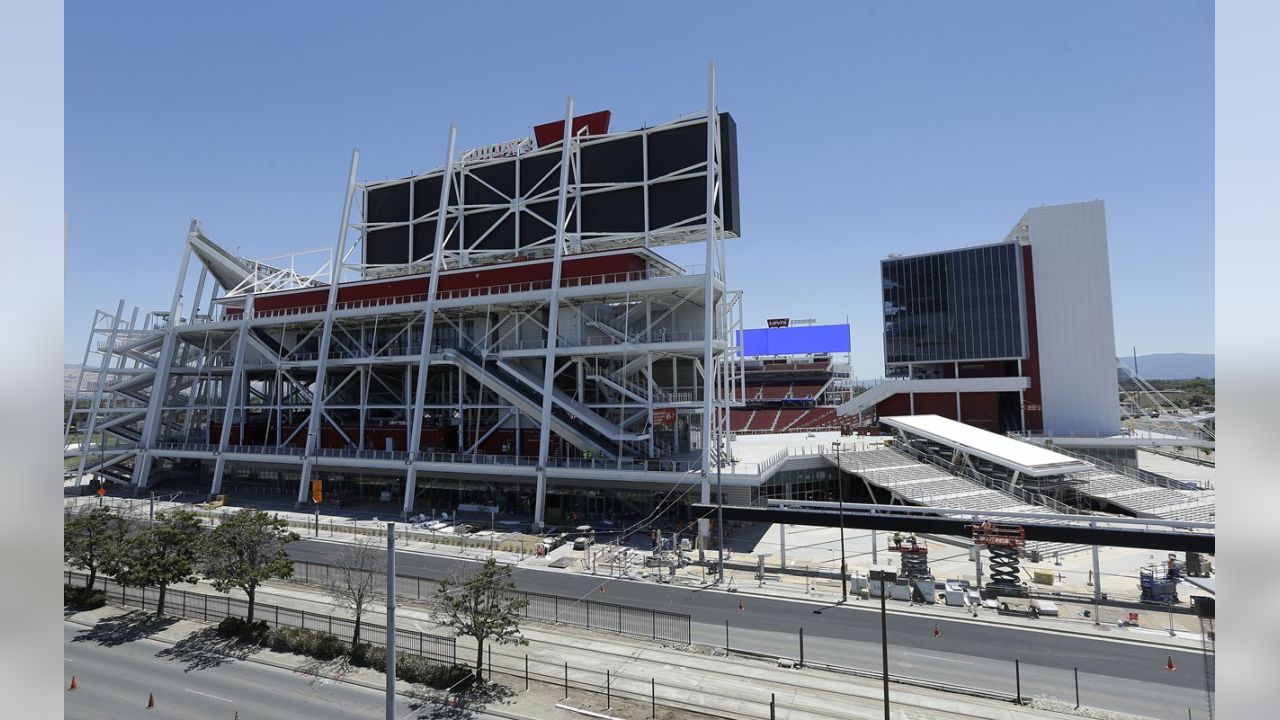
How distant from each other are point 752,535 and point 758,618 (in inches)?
675

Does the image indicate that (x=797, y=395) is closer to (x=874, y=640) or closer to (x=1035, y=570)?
(x=1035, y=570)

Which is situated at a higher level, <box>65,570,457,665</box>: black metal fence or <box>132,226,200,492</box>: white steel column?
<box>132,226,200,492</box>: white steel column

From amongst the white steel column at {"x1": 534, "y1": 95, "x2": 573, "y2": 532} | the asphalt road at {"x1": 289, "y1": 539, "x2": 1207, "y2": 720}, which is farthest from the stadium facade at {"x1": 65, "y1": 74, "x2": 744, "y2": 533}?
the asphalt road at {"x1": 289, "y1": 539, "x2": 1207, "y2": 720}

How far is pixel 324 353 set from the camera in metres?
59.0

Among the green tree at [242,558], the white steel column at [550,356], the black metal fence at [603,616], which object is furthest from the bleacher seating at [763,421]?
the green tree at [242,558]

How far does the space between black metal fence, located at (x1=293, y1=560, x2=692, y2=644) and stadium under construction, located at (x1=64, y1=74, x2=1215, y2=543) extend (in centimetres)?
1405

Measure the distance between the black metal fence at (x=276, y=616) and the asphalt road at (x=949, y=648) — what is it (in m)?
8.96

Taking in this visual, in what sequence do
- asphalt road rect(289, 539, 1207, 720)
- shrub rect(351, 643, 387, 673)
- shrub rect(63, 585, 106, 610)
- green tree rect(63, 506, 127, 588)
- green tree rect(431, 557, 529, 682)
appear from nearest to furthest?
asphalt road rect(289, 539, 1207, 720), green tree rect(431, 557, 529, 682), shrub rect(351, 643, 387, 673), shrub rect(63, 585, 106, 610), green tree rect(63, 506, 127, 588)

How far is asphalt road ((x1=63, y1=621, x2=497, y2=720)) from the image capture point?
19.9m

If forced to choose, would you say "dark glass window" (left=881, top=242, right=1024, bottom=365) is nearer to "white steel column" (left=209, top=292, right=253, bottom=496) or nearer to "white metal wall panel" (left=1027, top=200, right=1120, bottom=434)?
"white metal wall panel" (left=1027, top=200, right=1120, bottom=434)

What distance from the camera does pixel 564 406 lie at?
161 ft

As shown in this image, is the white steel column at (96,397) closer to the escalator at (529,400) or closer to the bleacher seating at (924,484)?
the escalator at (529,400)

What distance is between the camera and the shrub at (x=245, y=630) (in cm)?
2598

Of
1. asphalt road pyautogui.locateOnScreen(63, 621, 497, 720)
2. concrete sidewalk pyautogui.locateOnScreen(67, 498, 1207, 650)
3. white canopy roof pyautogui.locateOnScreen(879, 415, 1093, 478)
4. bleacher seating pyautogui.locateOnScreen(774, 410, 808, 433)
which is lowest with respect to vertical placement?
asphalt road pyautogui.locateOnScreen(63, 621, 497, 720)
